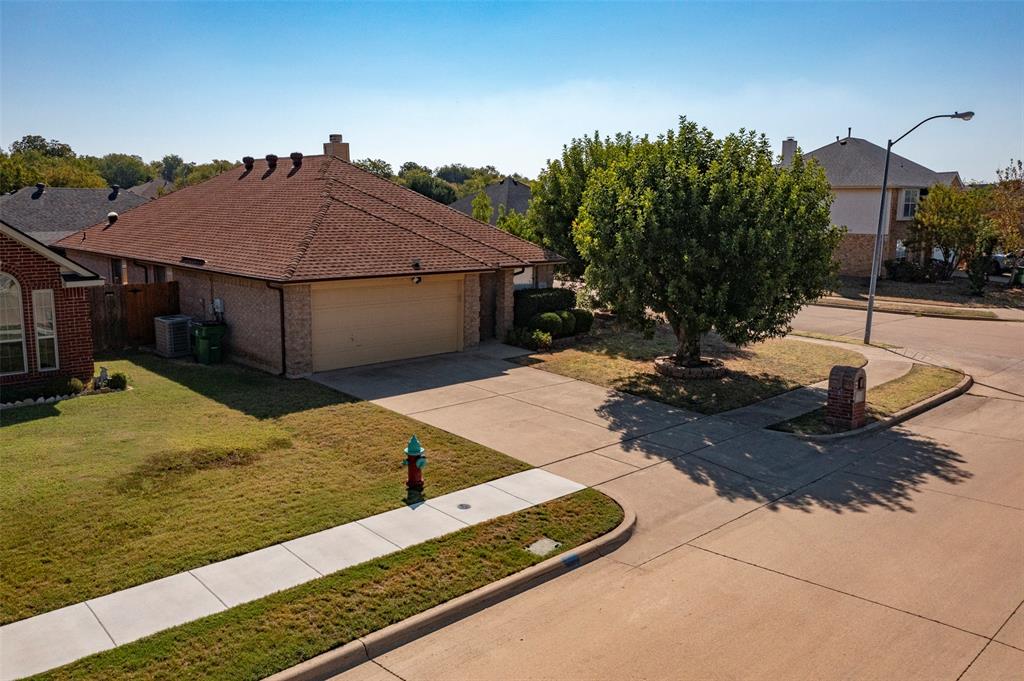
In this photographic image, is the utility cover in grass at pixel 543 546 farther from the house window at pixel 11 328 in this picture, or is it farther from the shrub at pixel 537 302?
the shrub at pixel 537 302

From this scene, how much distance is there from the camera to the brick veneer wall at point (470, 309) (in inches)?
837

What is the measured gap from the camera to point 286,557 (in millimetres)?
8781

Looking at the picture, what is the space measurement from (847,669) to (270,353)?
47.5 ft

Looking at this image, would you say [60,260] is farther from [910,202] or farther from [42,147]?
[42,147]

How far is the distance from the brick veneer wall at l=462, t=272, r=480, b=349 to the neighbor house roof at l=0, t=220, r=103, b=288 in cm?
918

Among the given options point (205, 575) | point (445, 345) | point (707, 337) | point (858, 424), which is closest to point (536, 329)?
point (445, 345)

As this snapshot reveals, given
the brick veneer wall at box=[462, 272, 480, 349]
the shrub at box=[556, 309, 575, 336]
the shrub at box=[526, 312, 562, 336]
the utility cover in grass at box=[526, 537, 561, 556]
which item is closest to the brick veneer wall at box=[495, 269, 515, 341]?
the shrub at box=[526, 312, 562, 336]

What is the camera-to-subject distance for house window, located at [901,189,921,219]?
43.1m

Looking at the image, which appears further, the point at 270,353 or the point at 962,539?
the point at 270,353

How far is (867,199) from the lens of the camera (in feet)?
138

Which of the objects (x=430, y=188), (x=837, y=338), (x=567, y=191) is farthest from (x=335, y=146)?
(x=430, y=188)

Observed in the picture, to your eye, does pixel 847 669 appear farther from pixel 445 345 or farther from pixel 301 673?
pixel 445 345

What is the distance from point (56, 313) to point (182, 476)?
7.10 meters

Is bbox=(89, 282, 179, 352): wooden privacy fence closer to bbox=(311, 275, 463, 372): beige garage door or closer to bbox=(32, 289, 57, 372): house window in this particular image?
bbox=(32, 289, 57, 372): house window
